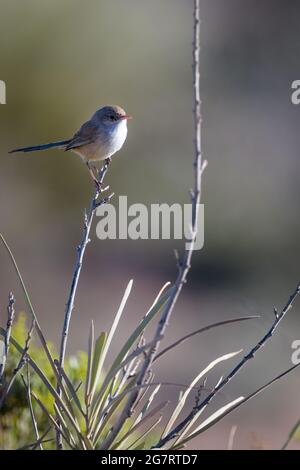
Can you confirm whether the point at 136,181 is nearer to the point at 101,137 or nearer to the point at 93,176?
the point at 101,137

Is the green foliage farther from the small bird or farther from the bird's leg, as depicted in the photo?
the small bird

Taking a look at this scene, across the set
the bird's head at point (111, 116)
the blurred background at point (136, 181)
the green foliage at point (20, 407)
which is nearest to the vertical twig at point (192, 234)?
the green foliage at point (20, 407)

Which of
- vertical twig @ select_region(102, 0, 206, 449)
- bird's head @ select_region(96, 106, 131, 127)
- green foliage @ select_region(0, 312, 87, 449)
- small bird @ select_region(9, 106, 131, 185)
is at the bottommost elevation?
green foliage @ select_region(0, 312, 87, 449)

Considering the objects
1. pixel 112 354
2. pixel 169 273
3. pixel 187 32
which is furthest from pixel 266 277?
pixel 187 32

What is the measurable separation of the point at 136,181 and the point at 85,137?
9070mm

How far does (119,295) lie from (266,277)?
2254mm

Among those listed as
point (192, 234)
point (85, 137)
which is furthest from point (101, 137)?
point (192, 234)

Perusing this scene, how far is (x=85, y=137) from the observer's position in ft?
15.6

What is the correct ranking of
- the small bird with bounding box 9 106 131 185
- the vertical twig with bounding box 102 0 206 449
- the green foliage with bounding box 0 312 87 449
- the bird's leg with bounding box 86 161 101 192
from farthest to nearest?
the small bird with bounding box 9 106 131 185 < the green foliage with bounding box 0 312 87 449 < the bird's leg with bounding box 86 161 101 192 < the vertical twig with bounding box 102 0 206 449

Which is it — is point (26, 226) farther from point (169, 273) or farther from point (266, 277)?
point (266, 277)

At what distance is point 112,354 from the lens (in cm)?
1011

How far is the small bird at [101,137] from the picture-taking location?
183 inches

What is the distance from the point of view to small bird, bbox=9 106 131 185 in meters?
4.65

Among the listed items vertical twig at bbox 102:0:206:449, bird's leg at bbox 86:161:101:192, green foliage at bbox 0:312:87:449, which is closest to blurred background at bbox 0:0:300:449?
bird's leg at bbox 86:161:101:192
